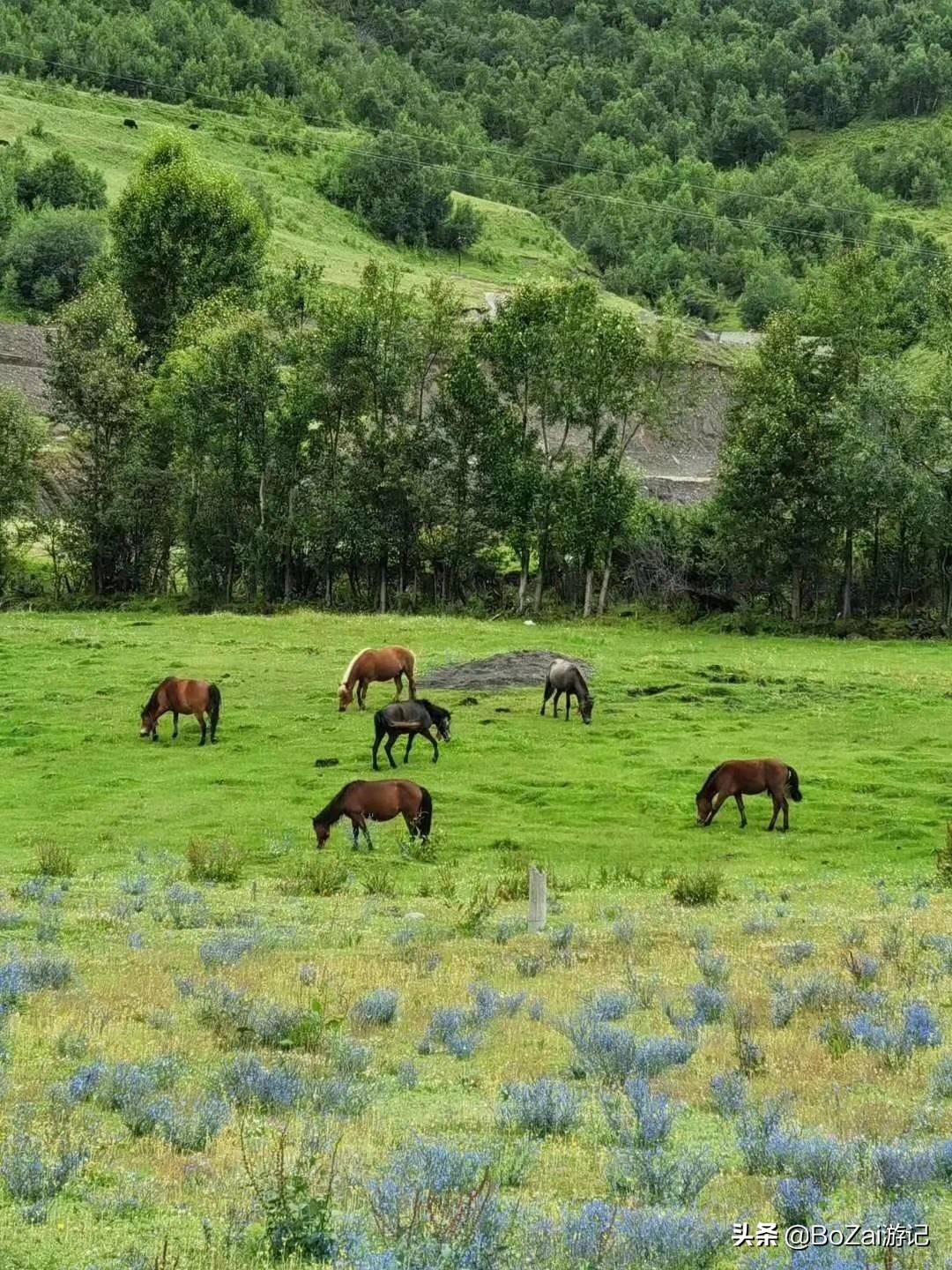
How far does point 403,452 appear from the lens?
2591 inches

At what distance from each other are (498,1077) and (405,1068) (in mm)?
703

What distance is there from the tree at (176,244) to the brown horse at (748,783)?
6026 centimetres

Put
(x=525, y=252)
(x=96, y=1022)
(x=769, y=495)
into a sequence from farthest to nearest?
1. (x=525, y=252)
2. (x=769, y=495)
3. (x=96, y=1022)

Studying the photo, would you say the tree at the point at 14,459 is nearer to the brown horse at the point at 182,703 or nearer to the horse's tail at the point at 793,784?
the brown horse at the point at 182,703

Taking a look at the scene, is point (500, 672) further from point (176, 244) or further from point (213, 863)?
point (176, 244)

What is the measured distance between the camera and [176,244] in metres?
81.4

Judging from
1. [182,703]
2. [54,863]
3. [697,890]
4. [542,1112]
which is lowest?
[54,863]

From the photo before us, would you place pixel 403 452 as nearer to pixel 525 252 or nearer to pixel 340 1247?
pixel 340 1247

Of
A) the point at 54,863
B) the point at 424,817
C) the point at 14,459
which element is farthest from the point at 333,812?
the point at 14,459

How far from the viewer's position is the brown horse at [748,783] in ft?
90.6

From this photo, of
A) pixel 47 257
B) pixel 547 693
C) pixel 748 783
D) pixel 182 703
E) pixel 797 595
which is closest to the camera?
pixel 748 783

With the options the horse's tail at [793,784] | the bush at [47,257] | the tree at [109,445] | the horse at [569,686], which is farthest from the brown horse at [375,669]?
the bush at [47,257]

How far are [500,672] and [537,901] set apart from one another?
24.0m

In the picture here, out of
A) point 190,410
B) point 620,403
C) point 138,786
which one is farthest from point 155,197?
point 138,786
